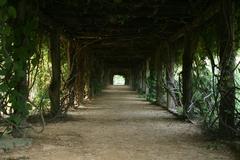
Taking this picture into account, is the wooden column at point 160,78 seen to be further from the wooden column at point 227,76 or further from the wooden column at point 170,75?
the wooden column at point 227,76

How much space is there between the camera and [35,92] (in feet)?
44.8

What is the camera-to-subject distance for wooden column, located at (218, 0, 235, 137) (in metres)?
7.21

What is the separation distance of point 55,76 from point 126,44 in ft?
17.2

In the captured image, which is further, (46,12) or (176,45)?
(176,45)

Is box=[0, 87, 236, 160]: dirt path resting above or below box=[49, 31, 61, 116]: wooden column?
below

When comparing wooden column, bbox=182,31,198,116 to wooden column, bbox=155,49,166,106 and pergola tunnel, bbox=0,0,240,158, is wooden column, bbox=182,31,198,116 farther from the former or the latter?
wooden column, bbox=155,49,166,106

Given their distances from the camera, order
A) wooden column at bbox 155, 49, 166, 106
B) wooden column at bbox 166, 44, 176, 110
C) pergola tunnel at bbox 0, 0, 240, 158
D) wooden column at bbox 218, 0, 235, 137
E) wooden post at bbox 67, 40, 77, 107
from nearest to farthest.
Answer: pergola tunnel at bbox 0, 0, 240, 158, wooden column at bbox 218, 0, 235, 137, wooden post at bbox 67, 40, 77, 107, wooden column at bbox 166, 44, 176, 110, wooden column at bbox 155, 49, 166, 106

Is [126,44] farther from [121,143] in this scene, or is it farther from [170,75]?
[121,143]

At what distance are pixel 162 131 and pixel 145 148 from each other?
6.87ft

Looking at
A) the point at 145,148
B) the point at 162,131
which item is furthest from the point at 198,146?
the point at 162,131

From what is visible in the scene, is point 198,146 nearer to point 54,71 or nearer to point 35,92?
point 54,71

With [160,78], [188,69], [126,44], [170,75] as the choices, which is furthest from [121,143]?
[160,78]

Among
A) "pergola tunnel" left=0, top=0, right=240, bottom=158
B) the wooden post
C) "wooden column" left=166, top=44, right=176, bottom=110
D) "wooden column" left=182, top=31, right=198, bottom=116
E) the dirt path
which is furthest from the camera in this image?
"wooden column" left=166, top=44, right=176, bottom=110

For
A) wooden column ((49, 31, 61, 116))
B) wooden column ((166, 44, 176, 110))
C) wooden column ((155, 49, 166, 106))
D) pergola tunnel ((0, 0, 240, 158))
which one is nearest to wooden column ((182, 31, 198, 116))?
pergola tunnel ((0, 0, 240, 158))
